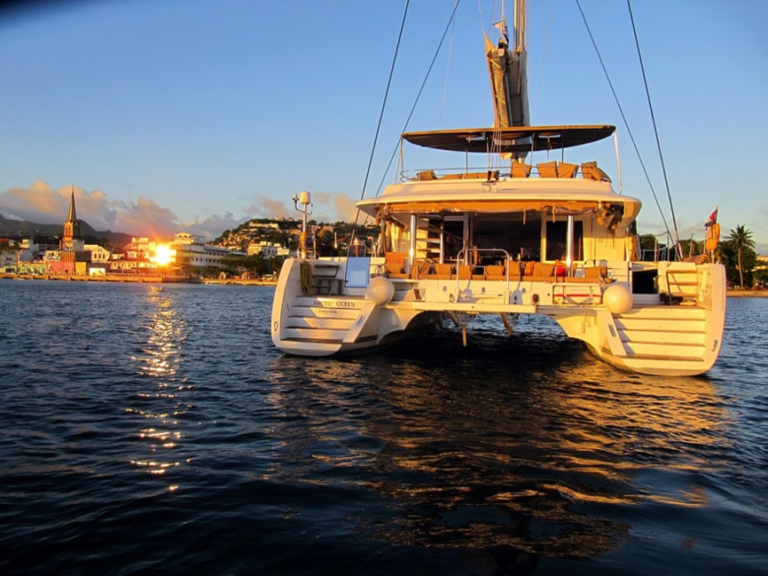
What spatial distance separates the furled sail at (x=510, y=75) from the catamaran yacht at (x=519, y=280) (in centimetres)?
19

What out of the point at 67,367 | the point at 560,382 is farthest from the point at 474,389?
the point at 67,367

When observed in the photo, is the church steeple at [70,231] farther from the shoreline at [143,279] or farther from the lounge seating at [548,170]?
the lounge seating at [548,170]

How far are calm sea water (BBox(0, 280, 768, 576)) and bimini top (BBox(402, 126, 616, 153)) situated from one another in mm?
7034

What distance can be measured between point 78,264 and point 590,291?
169255mm

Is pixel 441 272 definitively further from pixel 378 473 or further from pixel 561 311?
pixel 378 473

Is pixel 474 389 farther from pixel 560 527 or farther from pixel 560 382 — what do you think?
pixel 560 527

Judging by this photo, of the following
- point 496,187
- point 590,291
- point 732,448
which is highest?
point 496,187

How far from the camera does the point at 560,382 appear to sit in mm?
9352

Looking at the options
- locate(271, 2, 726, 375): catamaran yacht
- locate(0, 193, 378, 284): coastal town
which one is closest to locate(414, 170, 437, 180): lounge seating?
locate(271, 2, 726, 375): catamaran yacht

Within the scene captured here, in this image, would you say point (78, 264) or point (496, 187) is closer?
point (496, 187)

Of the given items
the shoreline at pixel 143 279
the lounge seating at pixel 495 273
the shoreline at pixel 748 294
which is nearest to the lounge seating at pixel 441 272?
the lounge seating at pixel 495 273

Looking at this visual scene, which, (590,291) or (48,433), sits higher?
(590,291)

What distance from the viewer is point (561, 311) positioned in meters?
9.62

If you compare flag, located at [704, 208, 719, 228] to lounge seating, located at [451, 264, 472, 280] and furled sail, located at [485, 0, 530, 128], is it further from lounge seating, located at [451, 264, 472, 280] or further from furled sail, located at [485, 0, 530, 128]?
furled sail, located at [485, 0, 530, 128]
